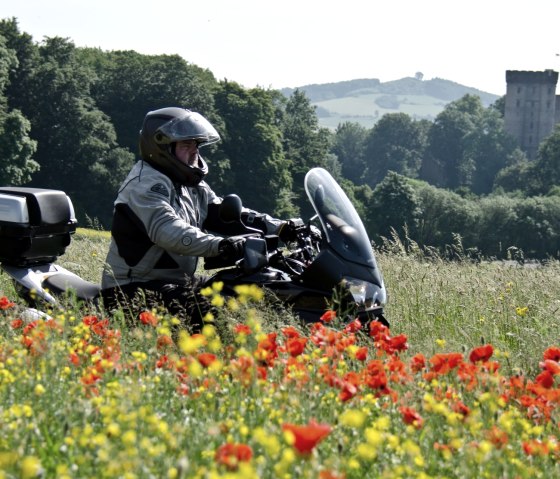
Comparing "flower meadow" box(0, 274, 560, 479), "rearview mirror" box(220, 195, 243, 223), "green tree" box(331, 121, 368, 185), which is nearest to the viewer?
"flower meadow" box(0, 274, 560, 479)

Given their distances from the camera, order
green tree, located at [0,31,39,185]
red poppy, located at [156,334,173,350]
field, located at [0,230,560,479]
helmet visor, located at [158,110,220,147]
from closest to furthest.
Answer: field, located at [0,230,560,479] < red poppy, located at [156,334,173,350] < helmet visor, located at [158,110,220,147] < green tree, located at [0,31,39,185]

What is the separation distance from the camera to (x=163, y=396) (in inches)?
170

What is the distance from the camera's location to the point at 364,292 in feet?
20.3

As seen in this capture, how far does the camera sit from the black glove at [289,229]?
6871mm

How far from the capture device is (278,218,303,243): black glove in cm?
687

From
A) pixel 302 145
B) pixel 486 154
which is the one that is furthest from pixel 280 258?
pixel 486 154

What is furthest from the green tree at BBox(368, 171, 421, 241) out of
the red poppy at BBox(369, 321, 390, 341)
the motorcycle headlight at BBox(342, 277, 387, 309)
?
the red poppy at BBox(369, 321, 390, 341)

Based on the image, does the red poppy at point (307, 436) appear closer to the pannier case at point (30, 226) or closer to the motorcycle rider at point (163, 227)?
Answer: the motorcycle rider at point (163, 227)

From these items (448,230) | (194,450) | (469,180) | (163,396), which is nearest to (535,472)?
(194,450)

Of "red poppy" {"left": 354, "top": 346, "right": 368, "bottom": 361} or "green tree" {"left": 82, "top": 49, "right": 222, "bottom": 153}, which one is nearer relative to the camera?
"red poppy" {"left": 354, "top": 346, "right": 368, "bottom": 361}

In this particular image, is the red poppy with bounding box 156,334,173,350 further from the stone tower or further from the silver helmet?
the stone tower

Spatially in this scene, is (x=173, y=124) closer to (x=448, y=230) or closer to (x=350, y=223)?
(x=350, y=223)

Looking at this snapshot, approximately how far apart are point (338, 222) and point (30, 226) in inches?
81.9

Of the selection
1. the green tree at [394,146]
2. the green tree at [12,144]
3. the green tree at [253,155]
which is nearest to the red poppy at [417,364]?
the green tree at [12,144]
